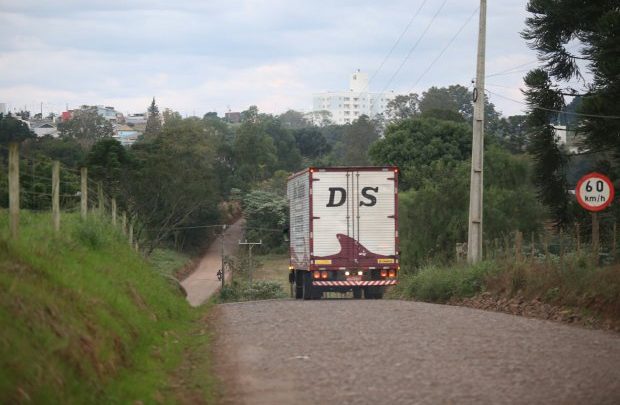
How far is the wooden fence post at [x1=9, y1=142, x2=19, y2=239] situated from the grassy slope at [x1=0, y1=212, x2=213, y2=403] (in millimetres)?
198

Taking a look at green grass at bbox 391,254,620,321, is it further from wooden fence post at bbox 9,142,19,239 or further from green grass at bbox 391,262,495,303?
wooden fence post at bbox 9,142,19,239

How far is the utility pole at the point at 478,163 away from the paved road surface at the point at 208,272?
29976 millimetres

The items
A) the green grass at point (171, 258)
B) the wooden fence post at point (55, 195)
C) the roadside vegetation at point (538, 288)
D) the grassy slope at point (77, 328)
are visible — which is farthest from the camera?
the green grass at point (171, 258)

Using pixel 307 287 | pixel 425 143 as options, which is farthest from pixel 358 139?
pixel 307 287

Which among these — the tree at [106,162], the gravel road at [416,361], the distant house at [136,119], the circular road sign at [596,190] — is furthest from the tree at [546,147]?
the distant house at [136,119]

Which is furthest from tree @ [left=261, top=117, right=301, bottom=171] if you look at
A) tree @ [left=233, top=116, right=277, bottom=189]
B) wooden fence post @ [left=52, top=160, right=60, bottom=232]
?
wooden fence post @ [left=52, top=160, right=60, bottom=232]

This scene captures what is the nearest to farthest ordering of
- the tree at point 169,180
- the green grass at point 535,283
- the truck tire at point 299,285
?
the green grass at point 535,283, the truck tire at point 299,285, the tree at point 169,180

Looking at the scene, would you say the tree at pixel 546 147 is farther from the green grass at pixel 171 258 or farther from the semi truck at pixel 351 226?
the green grass at pixel 171 258

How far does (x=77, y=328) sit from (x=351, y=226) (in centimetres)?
1882

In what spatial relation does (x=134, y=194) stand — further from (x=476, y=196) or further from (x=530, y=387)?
(x=530, y=387)

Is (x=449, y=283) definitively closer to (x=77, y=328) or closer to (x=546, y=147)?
(x=546, y=147)

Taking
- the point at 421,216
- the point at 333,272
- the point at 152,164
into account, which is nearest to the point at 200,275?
the point at 152,164

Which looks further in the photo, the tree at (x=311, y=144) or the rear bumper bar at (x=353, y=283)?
the tree at (x=311, y=144)

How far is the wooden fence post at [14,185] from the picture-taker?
1345cm
